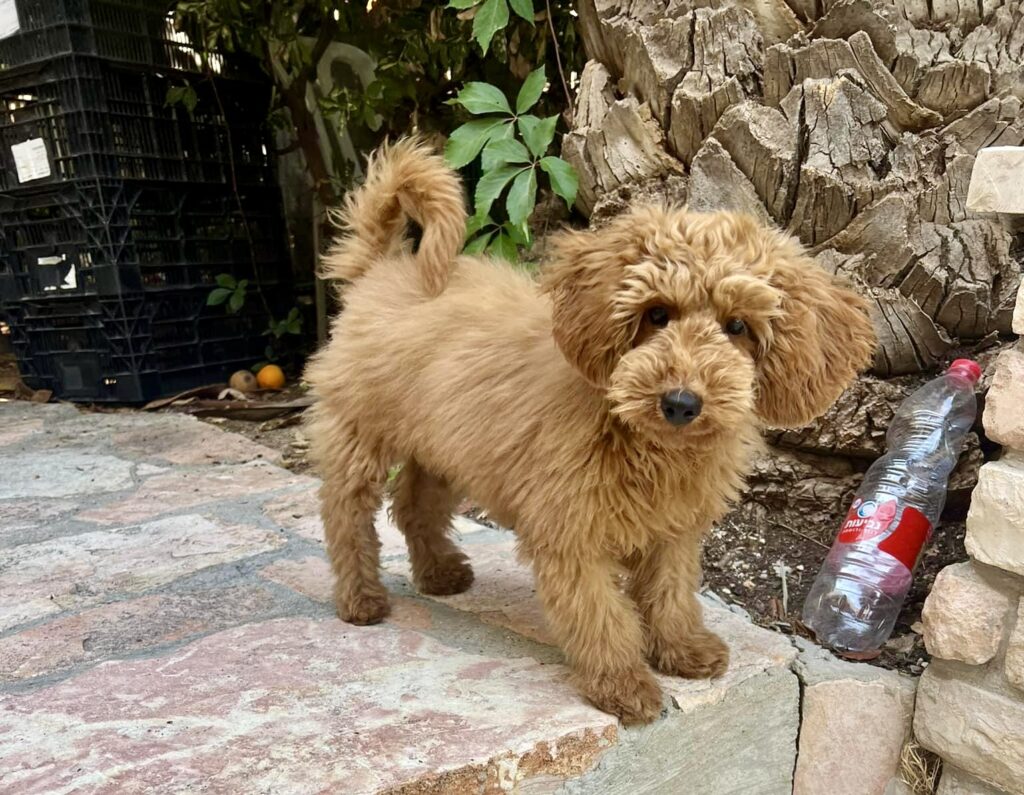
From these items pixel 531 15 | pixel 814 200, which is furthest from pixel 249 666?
pixel 531 15

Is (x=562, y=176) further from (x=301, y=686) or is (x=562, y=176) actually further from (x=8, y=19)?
(x=8, y=19)

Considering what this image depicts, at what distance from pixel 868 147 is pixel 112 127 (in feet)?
15.0

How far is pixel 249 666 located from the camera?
7.48 feet

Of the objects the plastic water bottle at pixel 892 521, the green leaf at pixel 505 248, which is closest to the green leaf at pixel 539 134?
the green leaf at pixel 505 248

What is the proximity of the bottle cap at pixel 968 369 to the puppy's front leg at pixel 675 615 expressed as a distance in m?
1.09

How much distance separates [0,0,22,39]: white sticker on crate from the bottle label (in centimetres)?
552

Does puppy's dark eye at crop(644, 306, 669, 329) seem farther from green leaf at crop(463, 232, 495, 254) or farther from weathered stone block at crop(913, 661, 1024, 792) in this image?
green leaf at crop(463, 232, 495, 254)

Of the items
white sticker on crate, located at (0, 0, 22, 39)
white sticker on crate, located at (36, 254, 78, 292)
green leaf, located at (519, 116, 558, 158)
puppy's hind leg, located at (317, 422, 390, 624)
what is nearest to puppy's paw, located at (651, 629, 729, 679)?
puppy's hind leg, located at (317, 422, 390, 624)

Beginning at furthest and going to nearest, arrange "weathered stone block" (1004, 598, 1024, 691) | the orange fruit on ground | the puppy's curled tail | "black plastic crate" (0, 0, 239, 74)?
the orange fruit on ground → "black plastic crate" (0, 0, 239, 74) → the puppy's curled tail → "weathered stone block" (1004, 598, 1024, 691)

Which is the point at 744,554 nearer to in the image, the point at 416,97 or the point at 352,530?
the point at 352,530

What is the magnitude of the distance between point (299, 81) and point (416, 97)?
1150 mm

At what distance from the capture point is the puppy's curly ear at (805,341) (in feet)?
5.79

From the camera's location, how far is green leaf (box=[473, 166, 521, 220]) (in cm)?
310

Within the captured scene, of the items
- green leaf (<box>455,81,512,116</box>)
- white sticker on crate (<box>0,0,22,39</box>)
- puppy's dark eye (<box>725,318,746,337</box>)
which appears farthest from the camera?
white sticker on crate (<box>0,0,22,39</box>)
